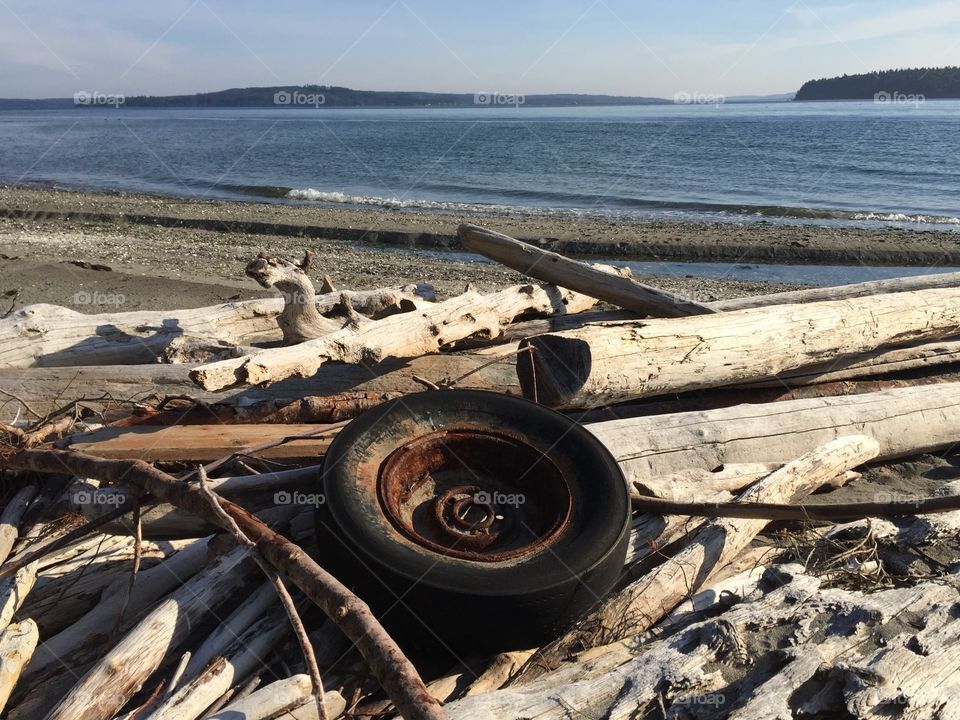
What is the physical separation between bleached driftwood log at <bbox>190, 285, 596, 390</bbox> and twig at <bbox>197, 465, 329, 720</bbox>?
3.45 ft

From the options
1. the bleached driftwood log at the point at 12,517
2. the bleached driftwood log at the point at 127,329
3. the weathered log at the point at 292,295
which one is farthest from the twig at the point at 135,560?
the bleached driftwood log at the point at 127,329

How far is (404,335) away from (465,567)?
8.23 feet

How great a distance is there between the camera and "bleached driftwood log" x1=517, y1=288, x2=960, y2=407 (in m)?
4.65

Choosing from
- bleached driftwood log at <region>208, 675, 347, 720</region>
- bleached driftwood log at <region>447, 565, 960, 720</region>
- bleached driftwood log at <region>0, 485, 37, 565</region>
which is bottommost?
bleached driftwood log at <region>447, 565, 960, 720</region>

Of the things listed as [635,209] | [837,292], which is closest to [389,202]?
[635,209]

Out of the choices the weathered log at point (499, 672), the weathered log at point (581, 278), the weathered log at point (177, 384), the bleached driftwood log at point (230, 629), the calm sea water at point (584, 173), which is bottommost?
the weathered log at point (499, 672)

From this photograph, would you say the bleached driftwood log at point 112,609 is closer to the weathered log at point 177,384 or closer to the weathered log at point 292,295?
the weathered log at point 177,384

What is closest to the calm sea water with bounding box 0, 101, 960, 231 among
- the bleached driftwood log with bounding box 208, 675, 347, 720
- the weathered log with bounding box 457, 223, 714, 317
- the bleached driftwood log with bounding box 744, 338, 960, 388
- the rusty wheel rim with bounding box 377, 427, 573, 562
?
the bleached driftwood log with bounding box 744, 338, 960, 388

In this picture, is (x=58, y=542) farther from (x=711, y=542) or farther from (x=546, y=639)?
(x=711, y=542)

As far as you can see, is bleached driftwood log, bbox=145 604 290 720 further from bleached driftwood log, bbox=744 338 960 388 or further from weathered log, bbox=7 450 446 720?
bleached driftwood log, bbox=744 338 960 388

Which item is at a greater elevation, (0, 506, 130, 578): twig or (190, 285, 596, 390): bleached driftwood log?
(190, 285, 596, 390): bleached driftwood log

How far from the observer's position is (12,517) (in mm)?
3578

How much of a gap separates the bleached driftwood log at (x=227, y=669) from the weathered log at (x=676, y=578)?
1.02m

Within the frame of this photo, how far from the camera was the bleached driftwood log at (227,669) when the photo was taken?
2.50 metres
